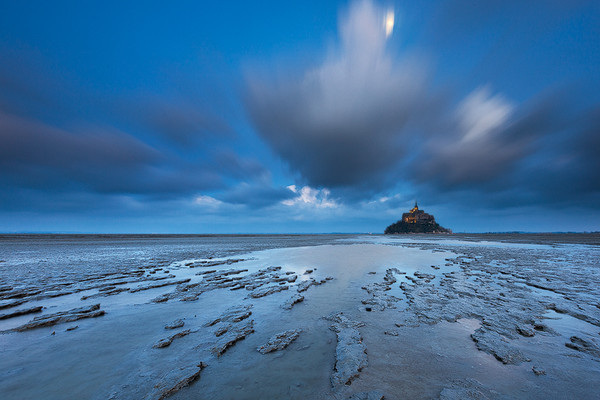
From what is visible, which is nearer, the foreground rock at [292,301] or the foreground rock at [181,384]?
the foreground rock at [181,384]

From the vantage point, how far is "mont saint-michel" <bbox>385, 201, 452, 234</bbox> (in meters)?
165

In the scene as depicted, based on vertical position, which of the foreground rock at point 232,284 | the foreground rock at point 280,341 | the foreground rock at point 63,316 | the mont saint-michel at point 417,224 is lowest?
the foreground rock at point 63,316

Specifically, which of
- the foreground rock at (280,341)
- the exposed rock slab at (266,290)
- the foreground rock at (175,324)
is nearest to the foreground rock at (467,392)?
the foreground rock at (280,341)

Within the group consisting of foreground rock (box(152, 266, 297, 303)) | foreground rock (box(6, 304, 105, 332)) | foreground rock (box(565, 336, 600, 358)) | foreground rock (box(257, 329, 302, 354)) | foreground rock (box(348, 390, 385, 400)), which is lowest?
foreground rock (box(6, 304, 105, 332))

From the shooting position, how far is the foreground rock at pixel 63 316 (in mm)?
5748

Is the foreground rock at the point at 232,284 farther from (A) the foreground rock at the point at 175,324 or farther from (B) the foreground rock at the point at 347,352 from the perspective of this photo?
(B) the foreground rock at the point at 347,352

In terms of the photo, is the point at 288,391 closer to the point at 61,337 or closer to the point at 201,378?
the point at 201,378

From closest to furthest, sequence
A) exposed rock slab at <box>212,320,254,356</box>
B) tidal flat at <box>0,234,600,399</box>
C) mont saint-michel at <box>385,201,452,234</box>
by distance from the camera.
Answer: tidal flat at <box>0,234,600,399</box>, exposed rock slab at <box>212,320,254,356</box>, mont saint-michel at <box>385,201,452,234</box>

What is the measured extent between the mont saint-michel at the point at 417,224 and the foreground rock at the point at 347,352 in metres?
186

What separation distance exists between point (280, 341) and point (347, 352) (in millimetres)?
1546

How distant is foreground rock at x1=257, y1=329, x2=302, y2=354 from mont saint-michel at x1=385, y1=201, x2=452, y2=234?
18733 centimetres

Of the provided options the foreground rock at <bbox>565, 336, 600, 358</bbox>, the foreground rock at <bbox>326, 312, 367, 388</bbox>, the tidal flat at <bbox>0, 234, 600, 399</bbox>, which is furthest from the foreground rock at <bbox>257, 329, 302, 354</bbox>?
the foreground rock at <bbox>565, 336, 600, 358</bbox>

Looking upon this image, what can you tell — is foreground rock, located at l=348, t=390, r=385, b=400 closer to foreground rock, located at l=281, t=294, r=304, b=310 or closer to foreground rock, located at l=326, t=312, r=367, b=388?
foreground rock, located at l=326, t=312, r=367, b=388

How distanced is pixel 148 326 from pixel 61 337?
1.84 metres
